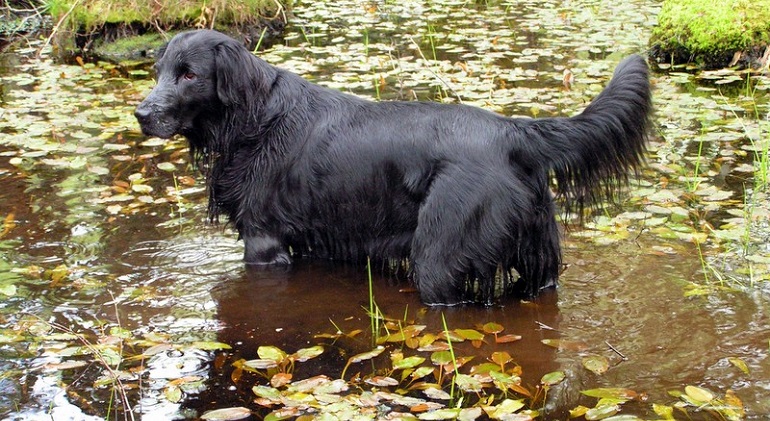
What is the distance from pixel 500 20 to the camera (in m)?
11.8

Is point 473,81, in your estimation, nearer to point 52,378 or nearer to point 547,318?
point 547,318

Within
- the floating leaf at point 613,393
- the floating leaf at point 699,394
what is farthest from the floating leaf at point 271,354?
the floating leaf at point 699,394

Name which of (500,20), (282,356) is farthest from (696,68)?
(282,356)

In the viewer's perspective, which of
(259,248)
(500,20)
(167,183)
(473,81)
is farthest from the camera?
(500,20)

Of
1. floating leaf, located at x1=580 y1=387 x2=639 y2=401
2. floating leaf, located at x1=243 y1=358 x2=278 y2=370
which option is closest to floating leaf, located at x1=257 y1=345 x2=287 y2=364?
floating leaf, located at x1=243 y1=358 x2=278 y2=370

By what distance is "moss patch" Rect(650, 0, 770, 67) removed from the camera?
9117mm

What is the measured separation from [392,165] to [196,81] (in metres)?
1.27

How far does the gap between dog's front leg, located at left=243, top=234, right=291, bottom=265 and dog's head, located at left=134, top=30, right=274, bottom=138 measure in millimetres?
798

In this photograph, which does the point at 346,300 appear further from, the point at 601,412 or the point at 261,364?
the point at 601,412

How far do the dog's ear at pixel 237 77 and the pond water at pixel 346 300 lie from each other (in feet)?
3.06

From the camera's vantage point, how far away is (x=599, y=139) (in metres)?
4.48

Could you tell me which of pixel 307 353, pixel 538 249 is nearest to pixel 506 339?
pixel 538 249

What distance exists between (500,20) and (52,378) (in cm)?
892

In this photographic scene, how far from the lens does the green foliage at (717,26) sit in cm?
911
